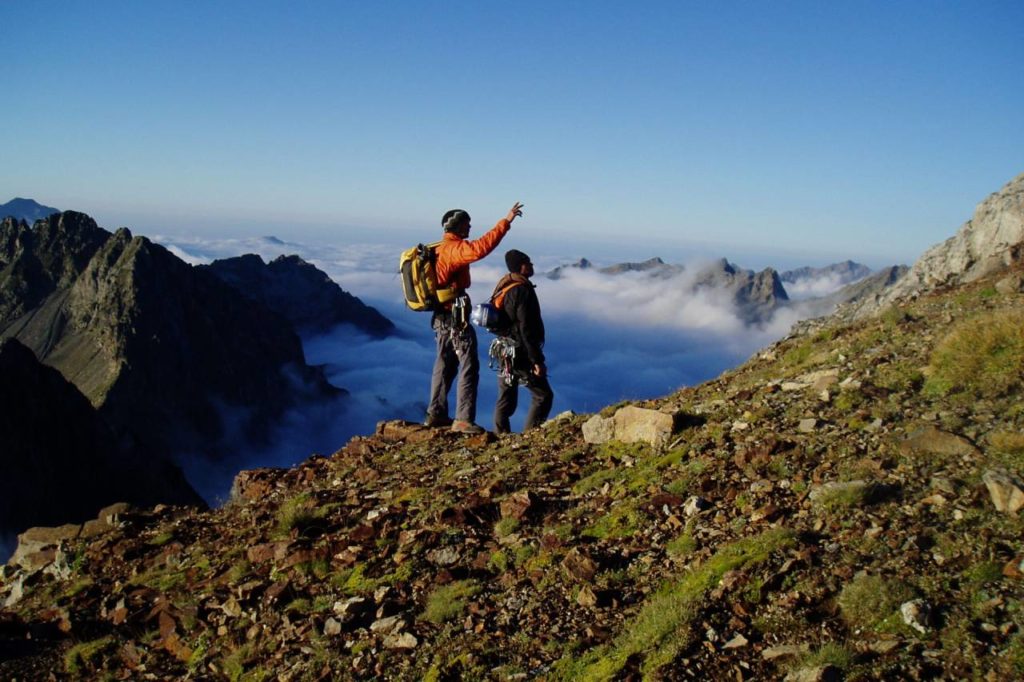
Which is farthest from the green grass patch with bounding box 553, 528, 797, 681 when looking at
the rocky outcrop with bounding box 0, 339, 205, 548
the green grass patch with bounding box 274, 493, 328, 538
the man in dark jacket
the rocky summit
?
the rocky outcrop with bounding box 0, 339, 205, 548

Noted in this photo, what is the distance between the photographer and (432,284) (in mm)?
12133

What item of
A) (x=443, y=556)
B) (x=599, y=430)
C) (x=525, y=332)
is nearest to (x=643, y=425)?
(x=599, y=430)

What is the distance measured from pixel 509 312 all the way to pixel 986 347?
6884mm

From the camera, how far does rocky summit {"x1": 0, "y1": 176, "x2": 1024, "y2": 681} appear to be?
16.9ft

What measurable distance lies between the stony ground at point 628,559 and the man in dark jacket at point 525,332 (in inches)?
52.8

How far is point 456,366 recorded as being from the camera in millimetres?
13289

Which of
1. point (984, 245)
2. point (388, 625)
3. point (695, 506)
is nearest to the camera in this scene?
point (388, 625)

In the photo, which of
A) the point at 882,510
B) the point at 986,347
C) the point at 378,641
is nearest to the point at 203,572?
the point at 378,641

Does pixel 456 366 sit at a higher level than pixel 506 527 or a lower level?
higher

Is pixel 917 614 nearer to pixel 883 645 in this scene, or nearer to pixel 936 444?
pixel 883 645

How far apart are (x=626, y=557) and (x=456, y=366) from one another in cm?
711

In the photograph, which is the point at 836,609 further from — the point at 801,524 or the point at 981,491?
the point at 981,491

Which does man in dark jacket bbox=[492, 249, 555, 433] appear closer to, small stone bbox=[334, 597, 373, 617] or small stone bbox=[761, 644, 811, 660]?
small stone bbox=[334, 597, 373, 617]

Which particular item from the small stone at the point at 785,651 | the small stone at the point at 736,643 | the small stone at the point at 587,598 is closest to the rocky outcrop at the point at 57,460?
the small stone at the point at 587,598
